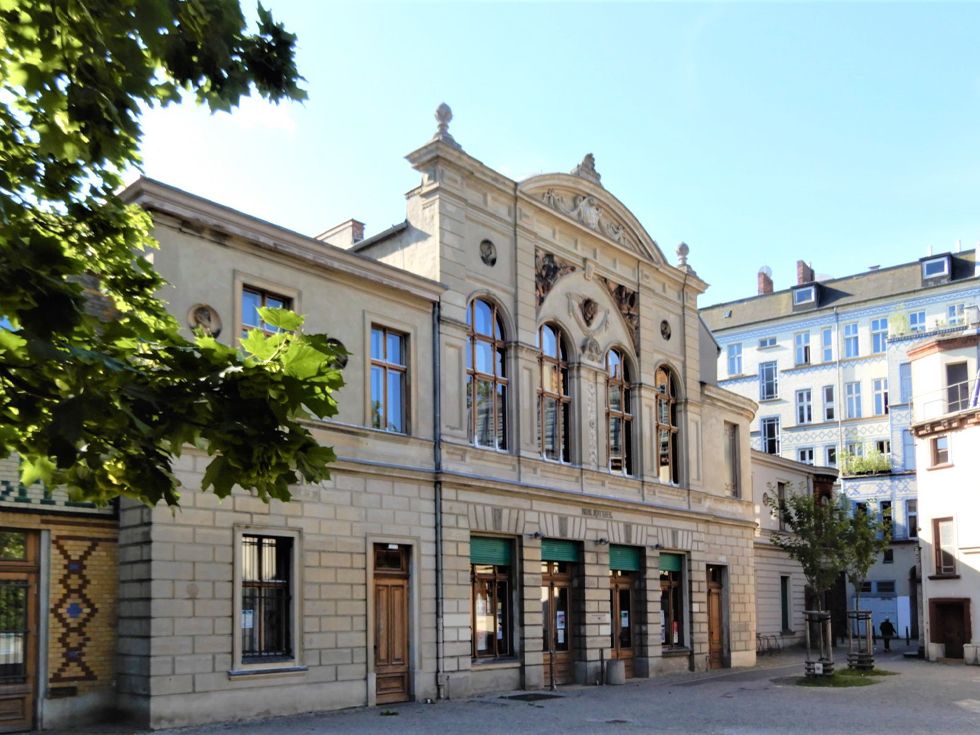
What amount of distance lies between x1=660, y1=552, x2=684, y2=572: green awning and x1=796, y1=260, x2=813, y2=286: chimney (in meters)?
35.9

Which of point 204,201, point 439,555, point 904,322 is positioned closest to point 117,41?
point 204,201

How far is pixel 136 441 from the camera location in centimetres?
595

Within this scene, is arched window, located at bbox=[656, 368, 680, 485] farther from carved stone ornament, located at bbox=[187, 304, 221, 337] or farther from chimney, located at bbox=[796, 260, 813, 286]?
chimney, located at bbox=[796, 260, 813, 286]

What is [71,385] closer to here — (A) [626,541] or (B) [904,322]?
(A) [626,541]

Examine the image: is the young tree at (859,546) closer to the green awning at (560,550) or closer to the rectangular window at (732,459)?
the rectangular window at (732,459)

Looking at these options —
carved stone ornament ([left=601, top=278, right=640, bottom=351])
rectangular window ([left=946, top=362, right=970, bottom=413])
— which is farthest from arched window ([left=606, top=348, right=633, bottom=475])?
rectangular window ([left=946, top=362, right=970, bottom=413])

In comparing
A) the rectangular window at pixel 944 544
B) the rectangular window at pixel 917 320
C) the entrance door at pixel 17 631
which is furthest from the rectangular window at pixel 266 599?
the rectangular window at pixel 917 320

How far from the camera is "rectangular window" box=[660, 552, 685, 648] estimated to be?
29.1 meters

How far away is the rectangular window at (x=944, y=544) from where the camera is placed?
35.6 metres

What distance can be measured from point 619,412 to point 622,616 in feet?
17.0

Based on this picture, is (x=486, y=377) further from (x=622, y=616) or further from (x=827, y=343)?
(x=827, y=343)

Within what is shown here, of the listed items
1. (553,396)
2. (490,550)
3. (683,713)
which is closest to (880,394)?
(553,396)

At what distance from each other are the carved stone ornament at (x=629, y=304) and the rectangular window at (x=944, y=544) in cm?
1435

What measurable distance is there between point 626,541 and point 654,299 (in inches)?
270
